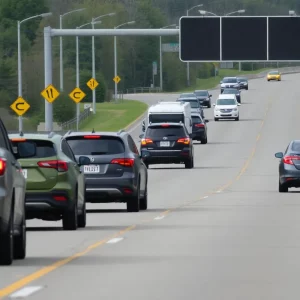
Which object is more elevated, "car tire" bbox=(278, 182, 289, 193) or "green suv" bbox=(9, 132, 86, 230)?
"green suv" bbox=(9, 132, 86, 230)

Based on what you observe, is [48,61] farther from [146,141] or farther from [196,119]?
[196,119]

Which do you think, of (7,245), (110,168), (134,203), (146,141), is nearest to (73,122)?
(146,141)

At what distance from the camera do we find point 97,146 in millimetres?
27969

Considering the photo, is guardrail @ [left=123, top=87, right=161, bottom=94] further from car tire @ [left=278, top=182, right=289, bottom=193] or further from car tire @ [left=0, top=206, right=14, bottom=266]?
car tire @ [left=0, top=206, right=14, bottom=266]

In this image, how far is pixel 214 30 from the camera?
66.8 m

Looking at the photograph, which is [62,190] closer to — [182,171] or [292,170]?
[292,170]

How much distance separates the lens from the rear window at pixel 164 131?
177ft

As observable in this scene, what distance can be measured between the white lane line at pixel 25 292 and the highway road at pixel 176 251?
1 cm

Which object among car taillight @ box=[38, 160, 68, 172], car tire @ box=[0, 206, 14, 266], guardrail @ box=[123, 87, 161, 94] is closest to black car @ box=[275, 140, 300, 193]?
car taillight @ box=[38, 160, 68, 172]

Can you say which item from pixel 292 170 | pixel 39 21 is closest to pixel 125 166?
pixel 292 170

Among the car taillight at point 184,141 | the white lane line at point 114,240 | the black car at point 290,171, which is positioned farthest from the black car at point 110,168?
the car taillight at point 184,141

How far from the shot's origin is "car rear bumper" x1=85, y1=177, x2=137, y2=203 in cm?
2737

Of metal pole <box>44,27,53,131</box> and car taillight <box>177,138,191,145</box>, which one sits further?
metal pole <box>44,27,53,131</box>

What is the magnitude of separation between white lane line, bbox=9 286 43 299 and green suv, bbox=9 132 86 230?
8.51m
